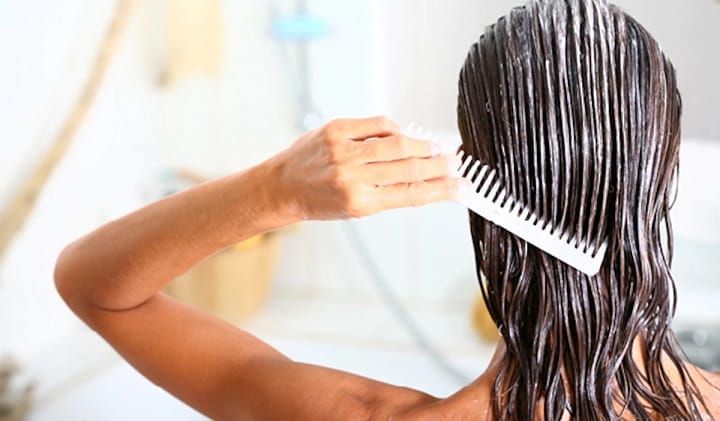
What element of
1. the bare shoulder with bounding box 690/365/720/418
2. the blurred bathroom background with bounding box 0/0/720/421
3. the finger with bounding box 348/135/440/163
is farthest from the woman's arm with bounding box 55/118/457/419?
the blurred bathroom background with bounding box 0/0/720/421

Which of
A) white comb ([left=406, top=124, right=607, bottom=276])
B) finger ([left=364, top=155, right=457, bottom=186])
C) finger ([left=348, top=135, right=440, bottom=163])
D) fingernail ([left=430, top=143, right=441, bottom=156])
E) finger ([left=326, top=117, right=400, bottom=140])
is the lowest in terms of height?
white comb ([left=406, top=124, right=607, bottom=276])

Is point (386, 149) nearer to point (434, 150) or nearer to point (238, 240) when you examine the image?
point (434, 150)

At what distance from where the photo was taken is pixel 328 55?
175cm

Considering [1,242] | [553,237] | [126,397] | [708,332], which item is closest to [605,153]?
[553,237]

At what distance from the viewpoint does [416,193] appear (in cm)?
58

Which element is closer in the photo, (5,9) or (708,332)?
(5,9)

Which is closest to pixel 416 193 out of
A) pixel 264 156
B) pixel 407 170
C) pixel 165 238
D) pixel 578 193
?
pixel 407 170

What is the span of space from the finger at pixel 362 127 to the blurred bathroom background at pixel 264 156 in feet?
2.55

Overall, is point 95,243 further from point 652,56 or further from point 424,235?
point 424,235

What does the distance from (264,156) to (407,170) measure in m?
1.35

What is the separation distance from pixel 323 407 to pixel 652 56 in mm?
368

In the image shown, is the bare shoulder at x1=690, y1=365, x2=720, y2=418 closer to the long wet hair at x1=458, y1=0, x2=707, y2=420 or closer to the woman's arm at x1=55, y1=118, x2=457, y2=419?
the long wet hair at x1=458, y1=0, x2=707, y2=420

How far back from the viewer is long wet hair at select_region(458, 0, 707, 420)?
0.60 metres

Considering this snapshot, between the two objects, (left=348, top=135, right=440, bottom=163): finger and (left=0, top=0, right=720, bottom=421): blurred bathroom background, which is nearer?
(left=348, top=135, right=440, bottom=163): finger
